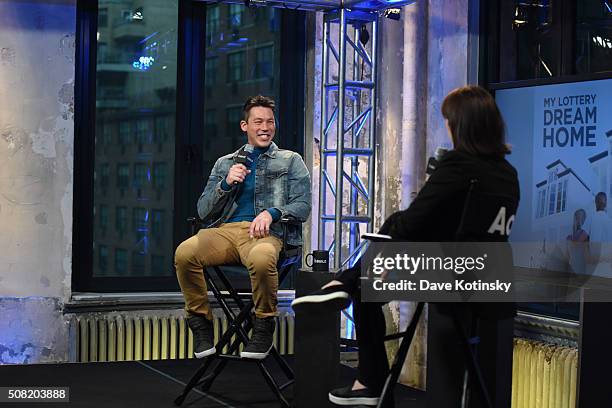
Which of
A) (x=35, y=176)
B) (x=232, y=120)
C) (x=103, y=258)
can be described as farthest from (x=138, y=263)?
(x=232, y=120)

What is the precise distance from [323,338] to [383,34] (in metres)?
2.44

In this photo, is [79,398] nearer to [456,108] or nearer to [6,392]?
[6,392]

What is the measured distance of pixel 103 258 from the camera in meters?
6.73

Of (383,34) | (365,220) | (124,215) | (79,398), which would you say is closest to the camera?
(79,398)

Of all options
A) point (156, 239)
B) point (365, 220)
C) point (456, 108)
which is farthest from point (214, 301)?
point (456, 108)

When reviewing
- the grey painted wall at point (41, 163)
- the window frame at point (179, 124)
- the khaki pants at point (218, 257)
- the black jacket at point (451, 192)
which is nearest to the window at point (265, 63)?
the window frame at point (179, 124)

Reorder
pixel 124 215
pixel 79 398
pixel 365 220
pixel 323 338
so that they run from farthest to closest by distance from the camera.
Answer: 1. pixel 124 215
2. pixel 365 220
3. pixel 79 398
4. pixel 323 338

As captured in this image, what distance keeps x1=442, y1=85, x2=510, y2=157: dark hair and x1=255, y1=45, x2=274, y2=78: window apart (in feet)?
12.6

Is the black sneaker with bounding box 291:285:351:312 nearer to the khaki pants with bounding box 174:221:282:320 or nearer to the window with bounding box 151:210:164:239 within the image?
the khaki pants with bounding box 174:221:282:320

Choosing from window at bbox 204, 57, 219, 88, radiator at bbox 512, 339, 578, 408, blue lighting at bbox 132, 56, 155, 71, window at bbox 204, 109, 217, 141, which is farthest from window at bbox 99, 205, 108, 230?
radiator at bbox 512, 339, 578, 408

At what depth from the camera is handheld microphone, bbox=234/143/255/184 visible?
5012 mm

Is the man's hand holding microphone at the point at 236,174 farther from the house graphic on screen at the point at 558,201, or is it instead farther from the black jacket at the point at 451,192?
the black jacket at the point at 451,192

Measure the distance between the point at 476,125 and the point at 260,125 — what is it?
185 centimetres

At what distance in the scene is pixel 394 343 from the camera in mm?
6082
